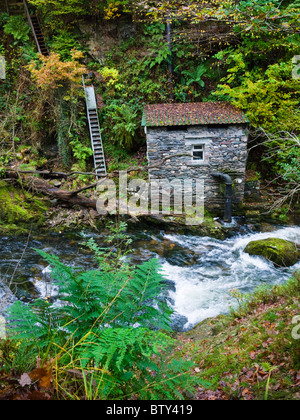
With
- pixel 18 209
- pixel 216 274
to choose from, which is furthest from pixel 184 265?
pixel 18 209

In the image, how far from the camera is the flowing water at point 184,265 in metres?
7.60

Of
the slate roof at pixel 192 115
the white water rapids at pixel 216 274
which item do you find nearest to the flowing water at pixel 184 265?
the white water rapids at pixel 216 274

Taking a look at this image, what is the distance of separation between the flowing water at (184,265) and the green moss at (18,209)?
0.77 m

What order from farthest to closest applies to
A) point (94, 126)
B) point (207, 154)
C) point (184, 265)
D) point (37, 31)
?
1. point (37, 31)
2. point (94, 126)
3. point (207, 154)
4. point (184, 265)

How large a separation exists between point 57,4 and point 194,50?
24.6ft

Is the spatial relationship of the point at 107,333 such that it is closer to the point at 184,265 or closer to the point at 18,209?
the point at 184,265

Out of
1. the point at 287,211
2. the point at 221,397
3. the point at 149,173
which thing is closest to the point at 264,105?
the point at 287,211

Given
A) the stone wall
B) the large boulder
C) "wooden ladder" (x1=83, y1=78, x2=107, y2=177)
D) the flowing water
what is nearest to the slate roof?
the stone wall

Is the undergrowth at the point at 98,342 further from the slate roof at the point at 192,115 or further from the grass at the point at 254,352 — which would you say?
the slate roof at the point at 192,115

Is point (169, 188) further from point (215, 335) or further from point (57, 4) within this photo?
point (57, 4)

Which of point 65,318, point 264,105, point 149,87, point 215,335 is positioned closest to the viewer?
point 65,318

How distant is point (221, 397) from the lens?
123 inches

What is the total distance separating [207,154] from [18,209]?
800cm

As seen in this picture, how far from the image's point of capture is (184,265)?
938 centimetres
